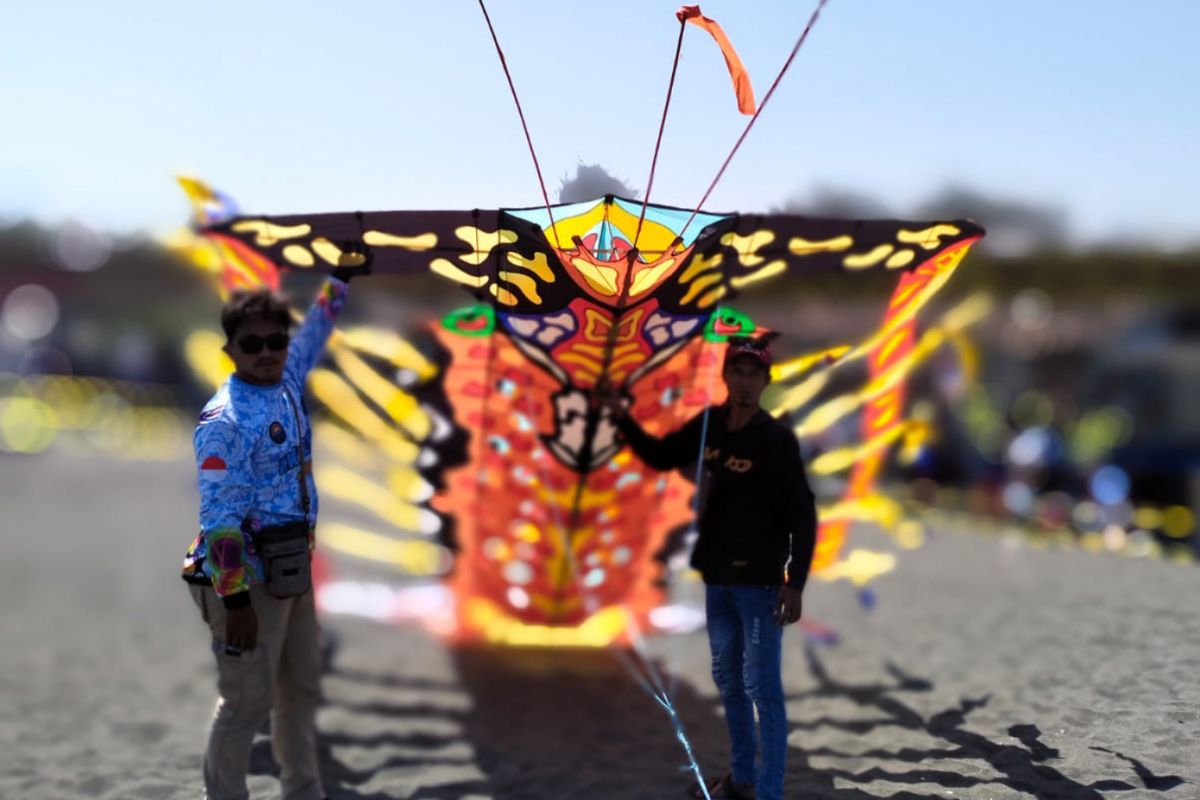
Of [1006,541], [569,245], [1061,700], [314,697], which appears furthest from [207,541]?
[1006,541]

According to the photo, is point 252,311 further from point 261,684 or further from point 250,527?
point 261,684

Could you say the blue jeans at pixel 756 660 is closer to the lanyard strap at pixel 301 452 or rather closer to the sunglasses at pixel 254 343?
the lanyard strap at pixel 301 452

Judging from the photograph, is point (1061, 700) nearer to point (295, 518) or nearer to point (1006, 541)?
point (295, 518)

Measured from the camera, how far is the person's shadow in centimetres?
348

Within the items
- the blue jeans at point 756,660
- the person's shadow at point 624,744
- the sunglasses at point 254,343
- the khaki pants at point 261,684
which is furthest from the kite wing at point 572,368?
the khaki pants at point 261,684

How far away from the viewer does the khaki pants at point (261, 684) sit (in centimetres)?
314

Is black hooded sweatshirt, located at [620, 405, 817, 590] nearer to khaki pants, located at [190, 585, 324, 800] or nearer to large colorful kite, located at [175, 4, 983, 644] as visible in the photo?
large colorful kite, located at [175, 4, 983, 644]

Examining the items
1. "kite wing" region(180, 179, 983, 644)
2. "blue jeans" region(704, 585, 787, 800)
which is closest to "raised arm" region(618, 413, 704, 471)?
"kite wing" region(180, 179, 983, 644)

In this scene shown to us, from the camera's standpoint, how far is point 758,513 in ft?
10.3

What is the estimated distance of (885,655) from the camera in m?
5.57

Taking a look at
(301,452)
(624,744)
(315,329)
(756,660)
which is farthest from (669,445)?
(624,744)

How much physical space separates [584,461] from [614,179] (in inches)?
59.1

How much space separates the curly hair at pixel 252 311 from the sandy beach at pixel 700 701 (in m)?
1.89

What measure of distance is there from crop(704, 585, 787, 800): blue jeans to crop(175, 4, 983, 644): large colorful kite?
103cm
